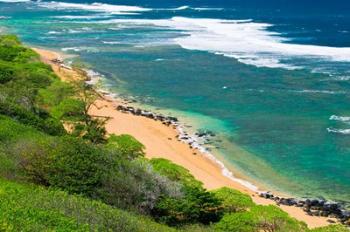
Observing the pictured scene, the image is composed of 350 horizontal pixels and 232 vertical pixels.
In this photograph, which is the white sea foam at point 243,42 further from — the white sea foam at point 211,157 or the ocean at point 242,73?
the white sea foam at point 211,157

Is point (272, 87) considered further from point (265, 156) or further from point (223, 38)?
point (223, 38)

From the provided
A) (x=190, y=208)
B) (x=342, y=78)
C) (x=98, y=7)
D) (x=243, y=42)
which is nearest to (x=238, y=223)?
(x=190, y=208)

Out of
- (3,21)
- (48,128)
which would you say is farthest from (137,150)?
(3,21)

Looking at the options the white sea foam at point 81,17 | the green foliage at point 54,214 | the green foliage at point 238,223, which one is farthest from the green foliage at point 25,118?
the white sea foam at point 81,17

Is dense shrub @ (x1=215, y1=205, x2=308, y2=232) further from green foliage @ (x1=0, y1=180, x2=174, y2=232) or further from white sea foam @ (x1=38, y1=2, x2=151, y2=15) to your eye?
white sea foam @ (x1=38, y1=2, x2=151, y2=15)

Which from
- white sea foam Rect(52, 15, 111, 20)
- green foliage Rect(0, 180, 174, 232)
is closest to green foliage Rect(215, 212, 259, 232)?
green foliage Rect(0, 180, 174, 232)

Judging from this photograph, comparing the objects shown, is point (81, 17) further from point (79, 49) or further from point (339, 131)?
point (339, 131)
